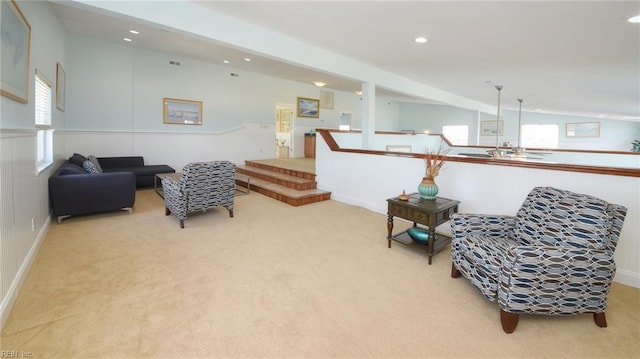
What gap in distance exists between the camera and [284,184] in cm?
589

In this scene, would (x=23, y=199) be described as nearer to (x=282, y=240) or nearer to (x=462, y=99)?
(x=282, y=240)

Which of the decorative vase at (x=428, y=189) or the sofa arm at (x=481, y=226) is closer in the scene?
the sofa arm at (x=481, y=226)

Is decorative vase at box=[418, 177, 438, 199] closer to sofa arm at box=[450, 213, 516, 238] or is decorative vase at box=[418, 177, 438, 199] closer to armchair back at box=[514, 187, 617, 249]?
sofa arm at box=[450, 213, 516, 238]

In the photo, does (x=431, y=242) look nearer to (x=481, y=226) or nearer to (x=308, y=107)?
(x=481, y=226)

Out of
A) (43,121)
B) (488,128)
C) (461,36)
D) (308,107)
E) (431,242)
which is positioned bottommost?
(431,242)

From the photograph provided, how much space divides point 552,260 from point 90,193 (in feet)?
16.6

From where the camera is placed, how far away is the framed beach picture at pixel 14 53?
6.82 feet

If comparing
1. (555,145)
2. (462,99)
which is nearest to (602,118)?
(555,145)

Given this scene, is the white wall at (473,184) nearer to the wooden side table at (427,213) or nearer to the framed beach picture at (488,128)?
the wooden side table at (427,213)

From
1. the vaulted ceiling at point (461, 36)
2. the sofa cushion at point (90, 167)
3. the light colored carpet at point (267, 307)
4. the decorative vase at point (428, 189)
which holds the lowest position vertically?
the light colored carpet at point (267, 307)

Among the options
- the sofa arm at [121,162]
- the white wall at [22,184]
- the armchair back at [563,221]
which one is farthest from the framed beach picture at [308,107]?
the armchair back at [563,221]

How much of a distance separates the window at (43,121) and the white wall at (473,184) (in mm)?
4052

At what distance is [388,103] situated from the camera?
1263 centimetres

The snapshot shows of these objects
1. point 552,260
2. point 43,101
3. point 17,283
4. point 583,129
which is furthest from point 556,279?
point 583,129
